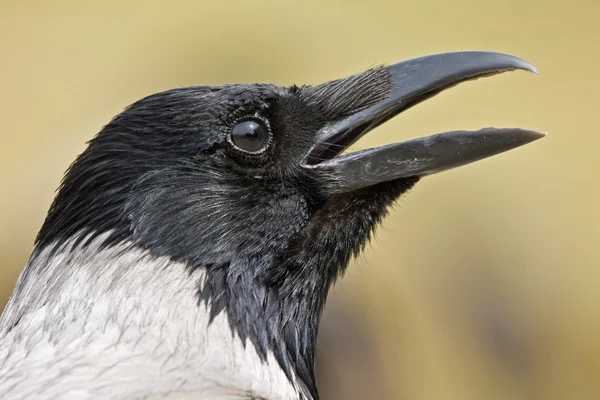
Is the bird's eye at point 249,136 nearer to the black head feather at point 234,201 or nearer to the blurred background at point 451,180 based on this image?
the black head feather at point 234,201

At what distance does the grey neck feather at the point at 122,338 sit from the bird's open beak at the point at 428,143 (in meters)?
0.38

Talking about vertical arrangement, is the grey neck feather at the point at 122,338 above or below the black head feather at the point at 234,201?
below

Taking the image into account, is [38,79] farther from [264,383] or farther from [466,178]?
[264,383]

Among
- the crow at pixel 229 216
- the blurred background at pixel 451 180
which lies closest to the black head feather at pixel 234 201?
the crow at pixel 229 216

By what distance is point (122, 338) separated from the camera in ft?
5.53

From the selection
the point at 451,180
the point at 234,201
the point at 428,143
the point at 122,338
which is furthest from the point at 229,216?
the point at 451,180

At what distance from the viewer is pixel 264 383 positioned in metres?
1.72

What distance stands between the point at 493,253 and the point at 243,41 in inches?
55.7

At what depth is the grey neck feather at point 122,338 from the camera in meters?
1.57

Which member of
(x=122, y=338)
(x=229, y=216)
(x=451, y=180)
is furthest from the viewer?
(x=451, y=180)

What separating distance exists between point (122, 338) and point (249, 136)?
0.49 meters

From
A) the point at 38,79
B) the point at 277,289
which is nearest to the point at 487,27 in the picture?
the point at 38,79

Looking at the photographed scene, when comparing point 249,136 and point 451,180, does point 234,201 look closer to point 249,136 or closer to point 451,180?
point 249,136

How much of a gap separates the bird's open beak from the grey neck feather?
38cm
